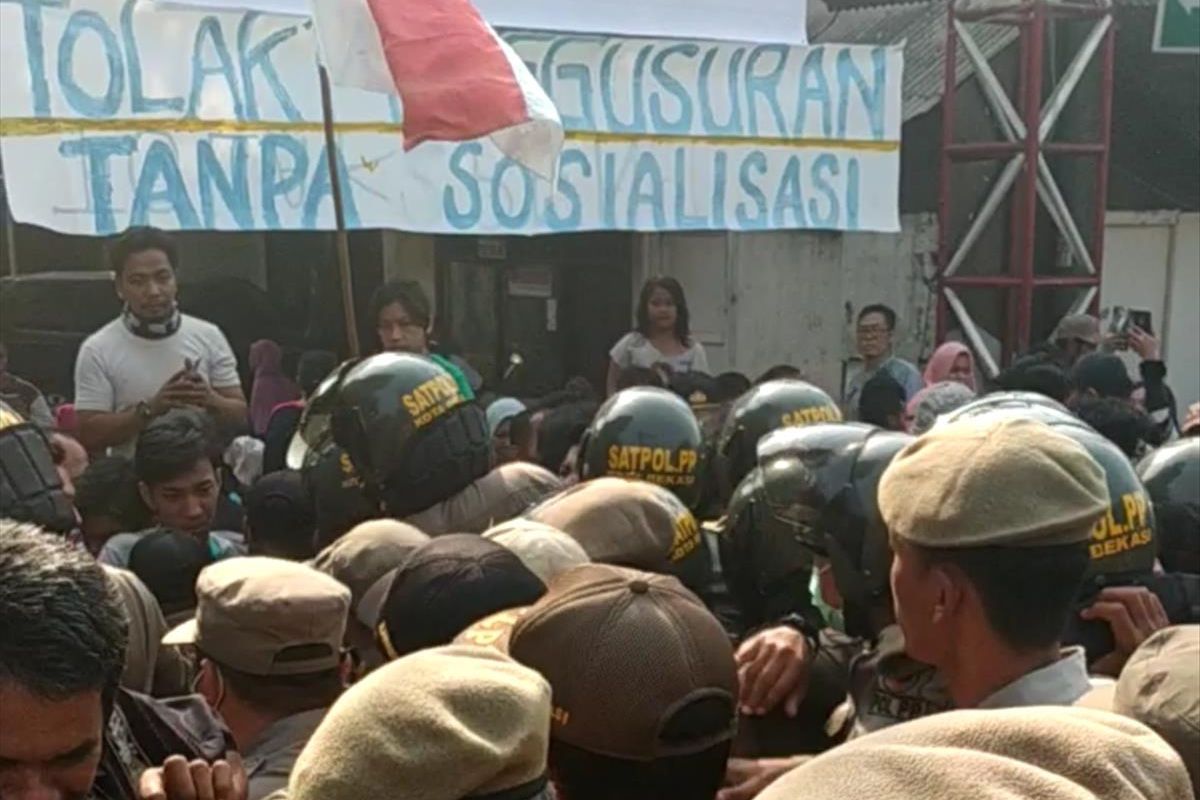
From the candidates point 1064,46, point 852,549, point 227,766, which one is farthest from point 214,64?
point 1064,46

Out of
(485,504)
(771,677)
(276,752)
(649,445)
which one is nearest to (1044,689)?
(771,677)

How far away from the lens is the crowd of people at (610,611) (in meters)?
1.50

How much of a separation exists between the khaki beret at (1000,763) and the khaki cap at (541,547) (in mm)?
1573

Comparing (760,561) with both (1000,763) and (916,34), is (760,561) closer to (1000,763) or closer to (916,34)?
(1000,763)

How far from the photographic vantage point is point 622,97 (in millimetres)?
6945

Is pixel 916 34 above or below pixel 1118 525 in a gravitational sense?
above

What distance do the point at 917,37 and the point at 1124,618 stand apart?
29.9 feet

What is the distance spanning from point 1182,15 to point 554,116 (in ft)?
19.6

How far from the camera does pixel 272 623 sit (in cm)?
228

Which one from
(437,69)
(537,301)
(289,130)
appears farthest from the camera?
(537,301)

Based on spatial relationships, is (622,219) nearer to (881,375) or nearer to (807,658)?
(881,375)

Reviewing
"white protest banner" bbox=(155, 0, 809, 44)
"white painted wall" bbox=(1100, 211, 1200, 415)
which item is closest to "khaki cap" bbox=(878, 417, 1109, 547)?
"white protest banner" bbox=(155, 0, 809, 44)

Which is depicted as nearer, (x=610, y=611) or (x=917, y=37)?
(x=610, y=611)

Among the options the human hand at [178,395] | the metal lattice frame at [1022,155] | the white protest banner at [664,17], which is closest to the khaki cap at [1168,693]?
the human hand at [178,395]
